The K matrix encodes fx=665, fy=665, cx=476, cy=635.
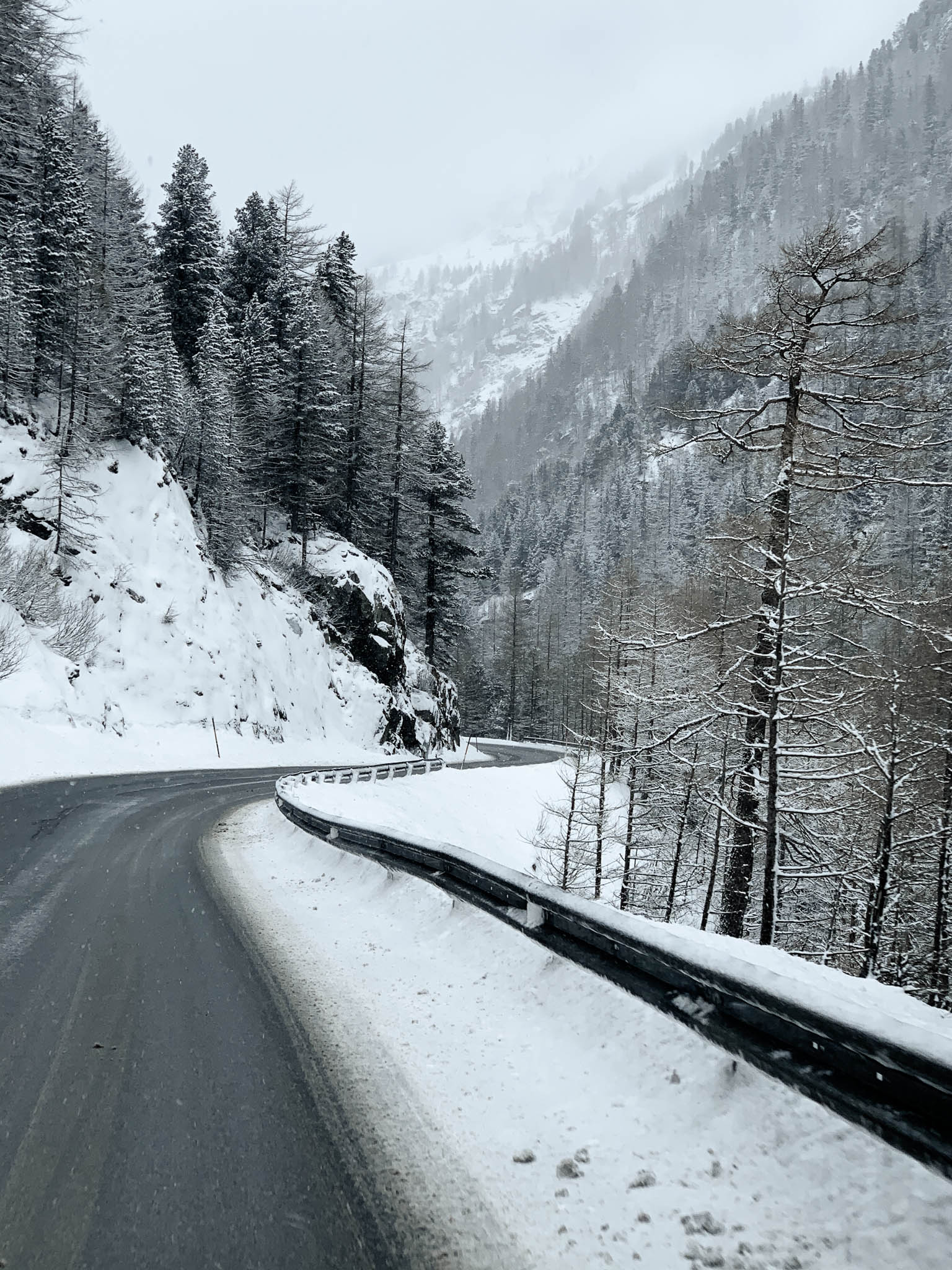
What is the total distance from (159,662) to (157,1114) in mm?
26946

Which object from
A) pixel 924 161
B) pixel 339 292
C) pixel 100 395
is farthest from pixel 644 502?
pixel 924 161

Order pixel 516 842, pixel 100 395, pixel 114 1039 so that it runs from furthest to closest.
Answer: pixel 100 395
pixel 516 842
pixel 114 1039

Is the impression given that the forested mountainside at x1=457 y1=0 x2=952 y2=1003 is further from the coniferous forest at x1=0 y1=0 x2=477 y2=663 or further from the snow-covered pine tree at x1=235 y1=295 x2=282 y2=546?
the snow-covered pine tree at x1=235 y1=295 x2=282 y2=546

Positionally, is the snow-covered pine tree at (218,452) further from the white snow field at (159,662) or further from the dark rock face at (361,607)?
the dark rock face at (361,607)

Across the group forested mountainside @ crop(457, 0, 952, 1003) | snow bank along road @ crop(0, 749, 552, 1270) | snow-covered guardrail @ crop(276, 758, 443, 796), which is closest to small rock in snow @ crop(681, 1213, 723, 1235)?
snow bank along road @ crop(0, 749, 552, 1270)

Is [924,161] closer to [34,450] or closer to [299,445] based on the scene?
[299,445]

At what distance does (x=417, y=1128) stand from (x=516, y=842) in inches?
915

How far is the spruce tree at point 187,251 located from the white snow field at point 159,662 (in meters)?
16.4

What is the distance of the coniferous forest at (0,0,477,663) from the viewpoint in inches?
1100

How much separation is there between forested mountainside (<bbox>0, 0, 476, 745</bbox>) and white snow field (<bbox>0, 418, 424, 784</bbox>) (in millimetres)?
202

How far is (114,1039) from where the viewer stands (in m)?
3.99

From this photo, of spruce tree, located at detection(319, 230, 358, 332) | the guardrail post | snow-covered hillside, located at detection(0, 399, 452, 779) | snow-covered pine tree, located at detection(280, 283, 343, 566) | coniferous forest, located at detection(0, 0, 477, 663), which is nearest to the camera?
the guardrail post

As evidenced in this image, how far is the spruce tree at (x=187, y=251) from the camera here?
4109cm

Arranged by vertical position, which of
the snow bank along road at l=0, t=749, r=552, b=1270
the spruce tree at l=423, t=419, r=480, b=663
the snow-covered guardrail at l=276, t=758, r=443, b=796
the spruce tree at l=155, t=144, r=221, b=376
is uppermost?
the spruce tree at l=155, t=144, r=221, b=376
